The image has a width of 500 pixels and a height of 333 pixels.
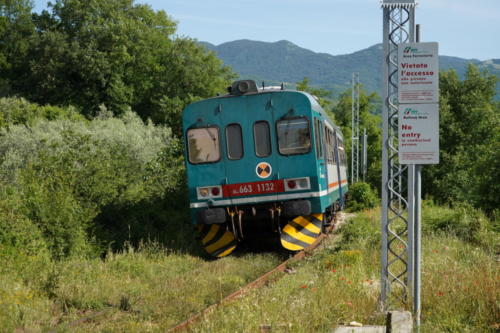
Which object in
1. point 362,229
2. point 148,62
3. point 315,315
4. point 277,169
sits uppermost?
point 148,62

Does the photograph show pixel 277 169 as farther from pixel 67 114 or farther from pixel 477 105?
pixel 477 105

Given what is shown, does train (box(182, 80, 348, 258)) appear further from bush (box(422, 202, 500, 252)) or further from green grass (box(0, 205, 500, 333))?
bush (box(422, 202, 500, 252))

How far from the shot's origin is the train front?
39.1ft

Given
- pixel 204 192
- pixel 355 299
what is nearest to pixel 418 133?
pixel 355 299

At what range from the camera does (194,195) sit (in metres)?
12.2

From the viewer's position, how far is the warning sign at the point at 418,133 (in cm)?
636

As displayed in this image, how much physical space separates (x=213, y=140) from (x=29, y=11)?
46.6 meters

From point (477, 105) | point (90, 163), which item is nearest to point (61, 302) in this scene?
point (90, 163)

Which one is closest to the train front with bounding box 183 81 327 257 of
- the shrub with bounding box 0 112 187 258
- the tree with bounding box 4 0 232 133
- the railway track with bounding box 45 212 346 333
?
the railway track with bounding box 45 212 346 333

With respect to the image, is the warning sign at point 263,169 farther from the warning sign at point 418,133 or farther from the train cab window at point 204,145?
the warning sign at point 418,133

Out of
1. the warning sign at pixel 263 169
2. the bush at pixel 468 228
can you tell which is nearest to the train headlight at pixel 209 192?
the warning sign at pixel 263 169

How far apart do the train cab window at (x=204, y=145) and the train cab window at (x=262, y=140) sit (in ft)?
2.69

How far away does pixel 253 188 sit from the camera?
1201cm

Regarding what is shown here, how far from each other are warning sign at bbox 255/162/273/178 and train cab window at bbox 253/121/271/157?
210 mm
